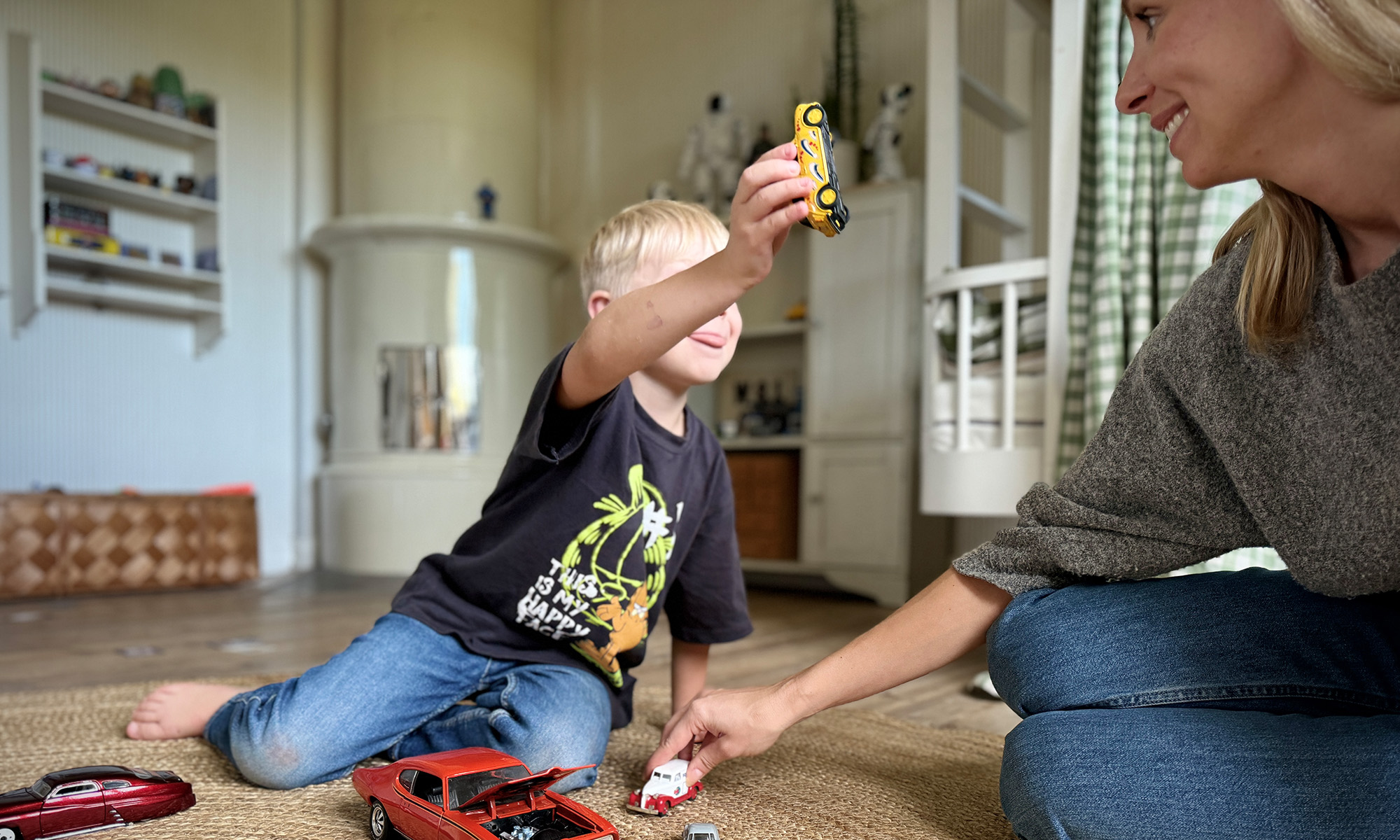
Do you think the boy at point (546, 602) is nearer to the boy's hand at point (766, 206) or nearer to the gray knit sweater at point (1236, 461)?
the boy's hand at point (766, 206)

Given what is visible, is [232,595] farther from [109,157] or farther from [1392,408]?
[1392,408]

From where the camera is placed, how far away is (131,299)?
3.07 meters

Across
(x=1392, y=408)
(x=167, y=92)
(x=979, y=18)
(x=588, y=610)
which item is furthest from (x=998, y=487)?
(x=167, y=92)

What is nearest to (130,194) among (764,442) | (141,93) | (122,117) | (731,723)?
(122,117)

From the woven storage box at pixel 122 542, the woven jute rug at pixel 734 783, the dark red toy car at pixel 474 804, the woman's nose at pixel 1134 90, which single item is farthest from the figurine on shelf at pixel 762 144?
the dark red toy car at pixel 474 804

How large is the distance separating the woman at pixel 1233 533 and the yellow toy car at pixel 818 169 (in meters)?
0.21

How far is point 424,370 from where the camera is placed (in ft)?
11.2

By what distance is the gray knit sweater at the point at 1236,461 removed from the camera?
0.56m

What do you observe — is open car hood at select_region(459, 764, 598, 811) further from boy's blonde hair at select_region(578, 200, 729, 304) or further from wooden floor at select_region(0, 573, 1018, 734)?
wooden floor at select_region(0, 573, 1018, 734)

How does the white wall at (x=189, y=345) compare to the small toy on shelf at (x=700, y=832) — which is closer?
the small toy on shelf at (x=700, y=832)

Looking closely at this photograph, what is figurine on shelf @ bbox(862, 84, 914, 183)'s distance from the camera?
9.02 feet

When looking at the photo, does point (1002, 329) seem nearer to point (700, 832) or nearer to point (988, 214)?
point (988, 214)

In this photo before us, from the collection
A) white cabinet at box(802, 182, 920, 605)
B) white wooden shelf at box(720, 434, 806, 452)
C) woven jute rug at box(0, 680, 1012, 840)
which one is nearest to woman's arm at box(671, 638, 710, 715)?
woven jute rug at box(0, 680, 1012, 840)

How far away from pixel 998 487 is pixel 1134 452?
911 millimetres
